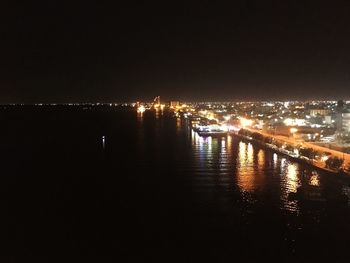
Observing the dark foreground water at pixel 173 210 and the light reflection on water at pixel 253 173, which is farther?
the light reflection on water at pixel 253 173

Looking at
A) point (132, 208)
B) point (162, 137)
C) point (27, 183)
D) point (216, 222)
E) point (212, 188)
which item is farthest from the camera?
point (162, 137)

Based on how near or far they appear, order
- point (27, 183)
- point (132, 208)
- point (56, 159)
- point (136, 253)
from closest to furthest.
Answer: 1. point (136, 253)
2. point (132, 208)
3. point (27, 183)
4. point (56, 159)

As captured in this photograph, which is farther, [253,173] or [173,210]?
[253,173]

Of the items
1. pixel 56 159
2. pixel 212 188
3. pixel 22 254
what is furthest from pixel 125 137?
pixel 22 254

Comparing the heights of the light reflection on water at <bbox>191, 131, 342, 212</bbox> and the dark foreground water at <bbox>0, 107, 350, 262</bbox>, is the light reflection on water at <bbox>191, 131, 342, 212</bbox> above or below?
above

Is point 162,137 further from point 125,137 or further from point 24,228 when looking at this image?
point 24,228

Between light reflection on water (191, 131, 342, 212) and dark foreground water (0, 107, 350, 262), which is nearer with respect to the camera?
dark foreground water (0, 107, 350, 262)

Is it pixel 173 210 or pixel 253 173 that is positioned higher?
pixel 253 173

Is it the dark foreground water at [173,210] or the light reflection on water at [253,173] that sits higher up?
the light reflection on water at [253,173]
